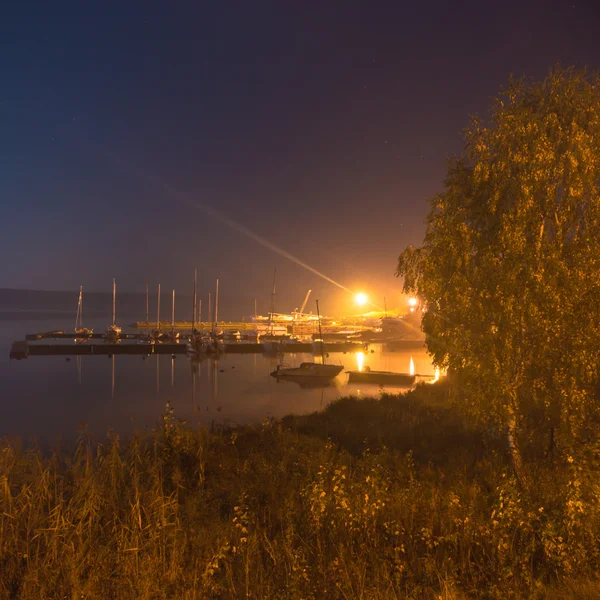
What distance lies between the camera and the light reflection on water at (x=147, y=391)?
3203 cm

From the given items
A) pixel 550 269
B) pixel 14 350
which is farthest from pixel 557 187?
pixel 14 350

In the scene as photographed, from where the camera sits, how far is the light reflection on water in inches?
1261

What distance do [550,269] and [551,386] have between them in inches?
97.3

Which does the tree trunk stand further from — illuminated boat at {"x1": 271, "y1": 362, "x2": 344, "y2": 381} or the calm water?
illuminated boat at {"x1": 271, "y1": 362, "x2": 344, "y2": 381}

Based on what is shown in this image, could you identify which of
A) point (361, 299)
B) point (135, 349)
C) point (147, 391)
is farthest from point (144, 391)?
point (361, 299)

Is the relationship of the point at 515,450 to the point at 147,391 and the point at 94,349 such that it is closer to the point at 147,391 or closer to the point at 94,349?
the point at 147,391

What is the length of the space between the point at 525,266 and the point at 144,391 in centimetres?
4010

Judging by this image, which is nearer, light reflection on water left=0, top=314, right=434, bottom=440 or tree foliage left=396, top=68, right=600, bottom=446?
tree foliage left=396, top=68, right=600, bottom=446

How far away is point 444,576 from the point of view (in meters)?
5.82

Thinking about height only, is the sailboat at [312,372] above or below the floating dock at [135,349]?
below

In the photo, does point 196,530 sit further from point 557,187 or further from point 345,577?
point 557,187

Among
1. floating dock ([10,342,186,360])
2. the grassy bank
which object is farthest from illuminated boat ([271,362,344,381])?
the grassy bank

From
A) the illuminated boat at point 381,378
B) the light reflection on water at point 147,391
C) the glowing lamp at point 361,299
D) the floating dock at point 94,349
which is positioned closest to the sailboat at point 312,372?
the light reflection on water at point 147,391

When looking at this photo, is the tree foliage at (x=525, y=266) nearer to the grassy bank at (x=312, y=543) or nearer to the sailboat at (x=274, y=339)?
the grassy bank at (x=312, y=543)
